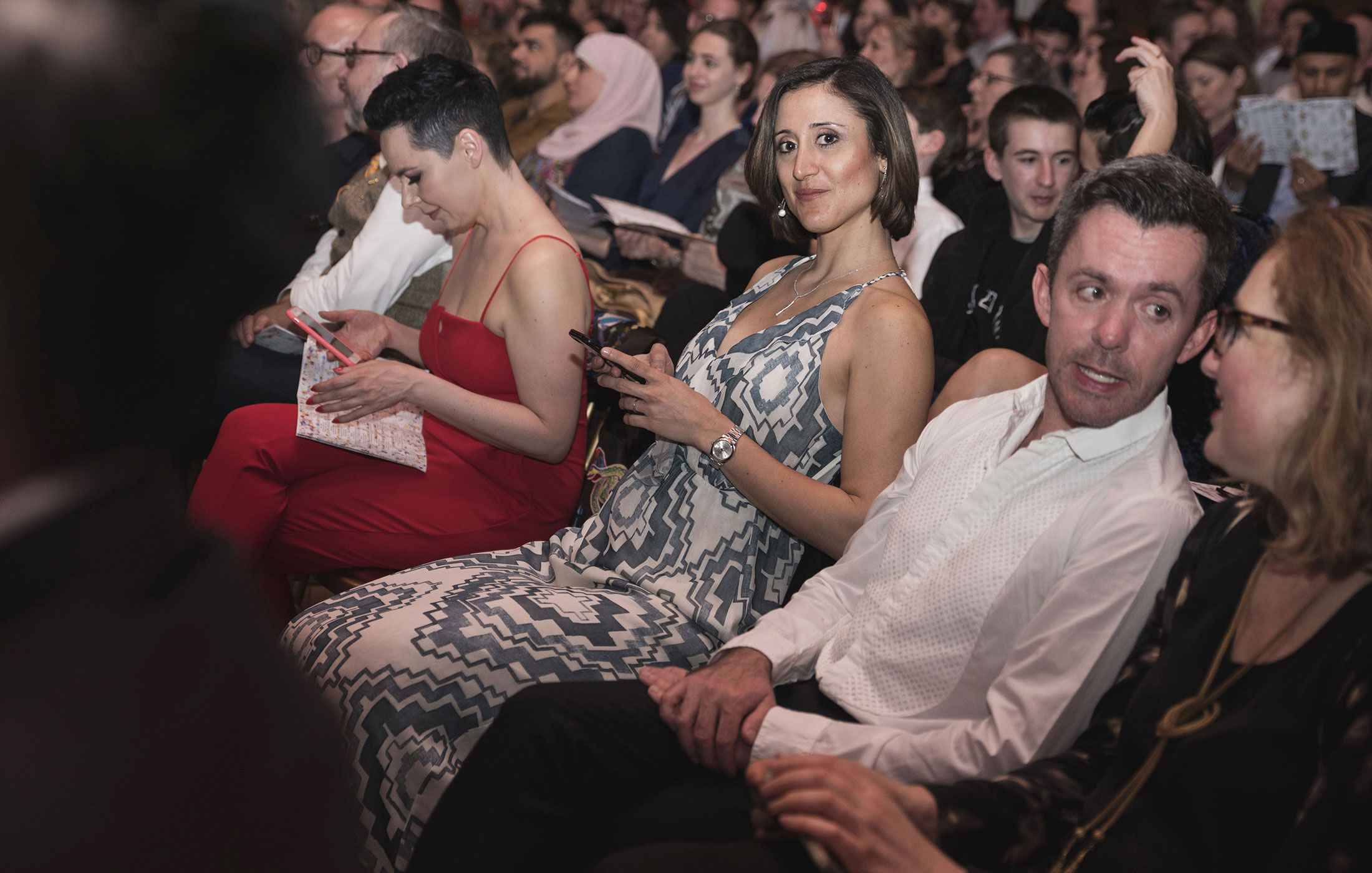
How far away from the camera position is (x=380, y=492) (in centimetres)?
223

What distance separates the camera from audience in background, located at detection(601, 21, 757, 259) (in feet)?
14.4

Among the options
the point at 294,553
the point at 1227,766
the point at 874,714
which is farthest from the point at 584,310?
the point at 1227,766

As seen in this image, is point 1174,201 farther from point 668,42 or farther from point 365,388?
point 668,42

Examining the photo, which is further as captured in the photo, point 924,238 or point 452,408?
point 924,238

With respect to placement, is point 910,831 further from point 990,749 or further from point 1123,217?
point 1123,217

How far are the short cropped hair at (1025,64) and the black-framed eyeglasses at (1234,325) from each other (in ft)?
10.1

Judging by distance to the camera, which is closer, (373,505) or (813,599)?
(813,599)

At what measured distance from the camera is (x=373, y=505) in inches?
87.2

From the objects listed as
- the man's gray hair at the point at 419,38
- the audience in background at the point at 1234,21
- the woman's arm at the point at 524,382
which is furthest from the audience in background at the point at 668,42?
the woman's arm at the point at 524,382

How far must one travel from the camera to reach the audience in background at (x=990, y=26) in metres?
6.66

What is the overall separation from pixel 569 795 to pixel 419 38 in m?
2.65

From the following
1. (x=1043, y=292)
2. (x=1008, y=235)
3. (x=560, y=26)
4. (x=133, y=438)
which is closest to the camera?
(x=133, y=438)

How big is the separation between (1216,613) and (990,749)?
31 cm

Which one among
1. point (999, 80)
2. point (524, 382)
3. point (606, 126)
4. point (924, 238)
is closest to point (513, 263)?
point (524, 382)
